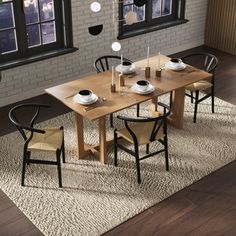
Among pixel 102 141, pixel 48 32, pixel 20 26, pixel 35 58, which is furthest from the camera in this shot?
pixel 48 32

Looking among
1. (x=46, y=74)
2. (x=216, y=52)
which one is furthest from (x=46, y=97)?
(x=216, y=52)

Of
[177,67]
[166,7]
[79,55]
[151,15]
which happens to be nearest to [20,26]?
[79,55]

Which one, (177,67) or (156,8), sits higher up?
(156,8)

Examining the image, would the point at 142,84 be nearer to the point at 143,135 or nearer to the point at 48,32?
the point at 143,135

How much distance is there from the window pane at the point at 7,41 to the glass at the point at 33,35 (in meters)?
0.20

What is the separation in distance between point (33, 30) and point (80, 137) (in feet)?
6.08

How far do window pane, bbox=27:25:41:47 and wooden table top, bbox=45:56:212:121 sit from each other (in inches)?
49.3

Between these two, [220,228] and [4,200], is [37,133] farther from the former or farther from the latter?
[220,228]

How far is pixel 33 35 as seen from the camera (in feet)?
20.6

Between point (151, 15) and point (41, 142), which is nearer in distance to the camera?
point (41, 142)

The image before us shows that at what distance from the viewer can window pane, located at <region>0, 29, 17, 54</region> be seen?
6.05m


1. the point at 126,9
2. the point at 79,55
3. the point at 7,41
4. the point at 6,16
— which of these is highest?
the point at 6,16

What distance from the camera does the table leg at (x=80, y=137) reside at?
16.7 feet

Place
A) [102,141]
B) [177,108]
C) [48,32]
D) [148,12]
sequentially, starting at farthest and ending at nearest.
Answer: [148,12] < [48,32] < [177,108] < [102,141]
